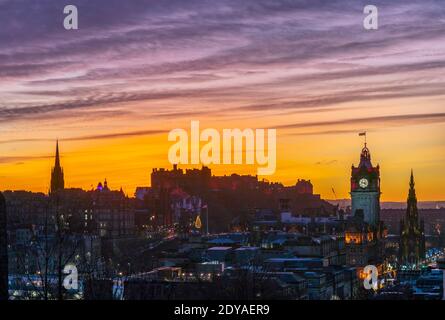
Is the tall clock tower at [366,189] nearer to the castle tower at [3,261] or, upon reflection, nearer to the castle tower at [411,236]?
the castle tower at [411,236]

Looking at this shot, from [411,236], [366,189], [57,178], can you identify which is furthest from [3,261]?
[366,189]

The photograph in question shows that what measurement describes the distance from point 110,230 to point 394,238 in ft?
126

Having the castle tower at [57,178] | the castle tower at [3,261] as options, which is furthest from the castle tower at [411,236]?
the castle tower at [3,261]

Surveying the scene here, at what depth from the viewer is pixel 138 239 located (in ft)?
276

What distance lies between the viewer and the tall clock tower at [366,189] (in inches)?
3701

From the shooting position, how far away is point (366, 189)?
9588cm

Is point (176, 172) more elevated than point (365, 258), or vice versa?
point (176, 172)

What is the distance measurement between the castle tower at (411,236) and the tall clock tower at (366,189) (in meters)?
3.14

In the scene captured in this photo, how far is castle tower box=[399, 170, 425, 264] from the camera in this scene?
9294 cm

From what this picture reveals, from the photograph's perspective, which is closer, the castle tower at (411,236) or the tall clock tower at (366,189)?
the castle tower at (411,236)

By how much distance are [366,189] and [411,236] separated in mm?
6204
